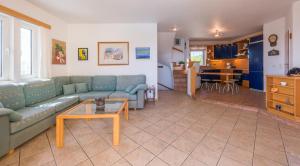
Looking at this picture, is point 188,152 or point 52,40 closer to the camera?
point 188,152

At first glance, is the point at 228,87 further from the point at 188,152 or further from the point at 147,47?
the point at 188,152

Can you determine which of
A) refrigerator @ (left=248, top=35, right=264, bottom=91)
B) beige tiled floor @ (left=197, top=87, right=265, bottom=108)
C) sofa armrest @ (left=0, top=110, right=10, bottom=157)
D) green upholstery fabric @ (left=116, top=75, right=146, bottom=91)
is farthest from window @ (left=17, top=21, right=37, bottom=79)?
refrigerator @ (left=248, top=35, right=264, bottom=91)

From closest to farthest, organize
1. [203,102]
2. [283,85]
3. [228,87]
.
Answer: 1. [283,85]
2. [203,102]
3. [228,87]

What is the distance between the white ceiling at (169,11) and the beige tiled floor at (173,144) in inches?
102

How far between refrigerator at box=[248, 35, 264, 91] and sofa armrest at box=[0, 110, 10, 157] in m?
7.38

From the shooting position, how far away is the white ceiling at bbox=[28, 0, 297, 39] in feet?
11.7

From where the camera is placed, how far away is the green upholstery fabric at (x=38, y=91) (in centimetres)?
305

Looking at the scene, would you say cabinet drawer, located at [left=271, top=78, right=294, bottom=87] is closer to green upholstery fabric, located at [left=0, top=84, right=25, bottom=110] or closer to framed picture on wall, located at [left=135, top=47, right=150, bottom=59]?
framed picture on wall, located at [left=135, top=47, right=150, bottom=59]

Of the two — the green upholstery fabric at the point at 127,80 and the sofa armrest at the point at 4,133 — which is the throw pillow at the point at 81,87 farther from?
the sofa armrest at the point at 4,133

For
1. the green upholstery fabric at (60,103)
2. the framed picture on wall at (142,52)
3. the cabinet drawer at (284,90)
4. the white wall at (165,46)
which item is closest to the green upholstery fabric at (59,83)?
the green upholstery fabric at (60,103)

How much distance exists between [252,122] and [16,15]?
5.13 m

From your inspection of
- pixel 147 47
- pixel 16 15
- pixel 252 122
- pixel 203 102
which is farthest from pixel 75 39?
pixel 252 122

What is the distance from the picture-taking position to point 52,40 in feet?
14.2

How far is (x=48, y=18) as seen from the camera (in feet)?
13.7
